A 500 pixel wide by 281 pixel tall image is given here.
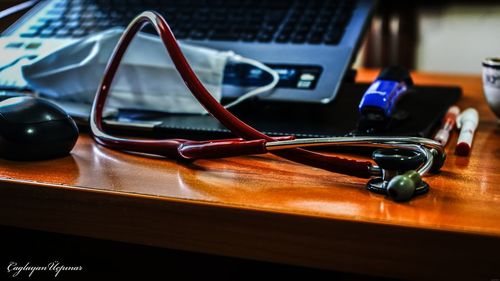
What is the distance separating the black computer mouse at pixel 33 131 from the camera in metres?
0.46

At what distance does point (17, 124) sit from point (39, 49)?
20 centimetres

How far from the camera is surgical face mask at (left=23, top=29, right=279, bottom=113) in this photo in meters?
0.58

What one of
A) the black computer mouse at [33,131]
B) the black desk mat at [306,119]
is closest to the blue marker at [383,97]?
the black desk mat at [306,119]

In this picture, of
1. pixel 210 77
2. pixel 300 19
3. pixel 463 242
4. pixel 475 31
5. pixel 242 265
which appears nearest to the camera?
pixel 463 242

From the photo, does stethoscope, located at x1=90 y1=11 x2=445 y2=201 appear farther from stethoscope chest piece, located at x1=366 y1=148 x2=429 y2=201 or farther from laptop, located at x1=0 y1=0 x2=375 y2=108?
laptop, located at x1=0 y1=0 x2=375 y2=108

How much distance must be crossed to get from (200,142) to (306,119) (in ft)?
0.40

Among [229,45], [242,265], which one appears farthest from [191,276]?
[229,45]

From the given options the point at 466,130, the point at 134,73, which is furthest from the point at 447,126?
the point at 134,73

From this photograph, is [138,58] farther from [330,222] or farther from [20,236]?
[330,222]

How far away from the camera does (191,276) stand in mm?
465

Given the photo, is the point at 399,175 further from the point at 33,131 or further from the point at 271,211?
the point at 33,131

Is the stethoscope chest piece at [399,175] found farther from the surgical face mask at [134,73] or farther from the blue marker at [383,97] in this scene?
the surgical face mask at [134,73]

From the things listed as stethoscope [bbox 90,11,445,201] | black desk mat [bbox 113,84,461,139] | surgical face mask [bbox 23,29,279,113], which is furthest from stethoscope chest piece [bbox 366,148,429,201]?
surgical face mask [bbox 23,29,279,113]

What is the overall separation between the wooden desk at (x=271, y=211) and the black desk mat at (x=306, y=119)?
1.9 inches
